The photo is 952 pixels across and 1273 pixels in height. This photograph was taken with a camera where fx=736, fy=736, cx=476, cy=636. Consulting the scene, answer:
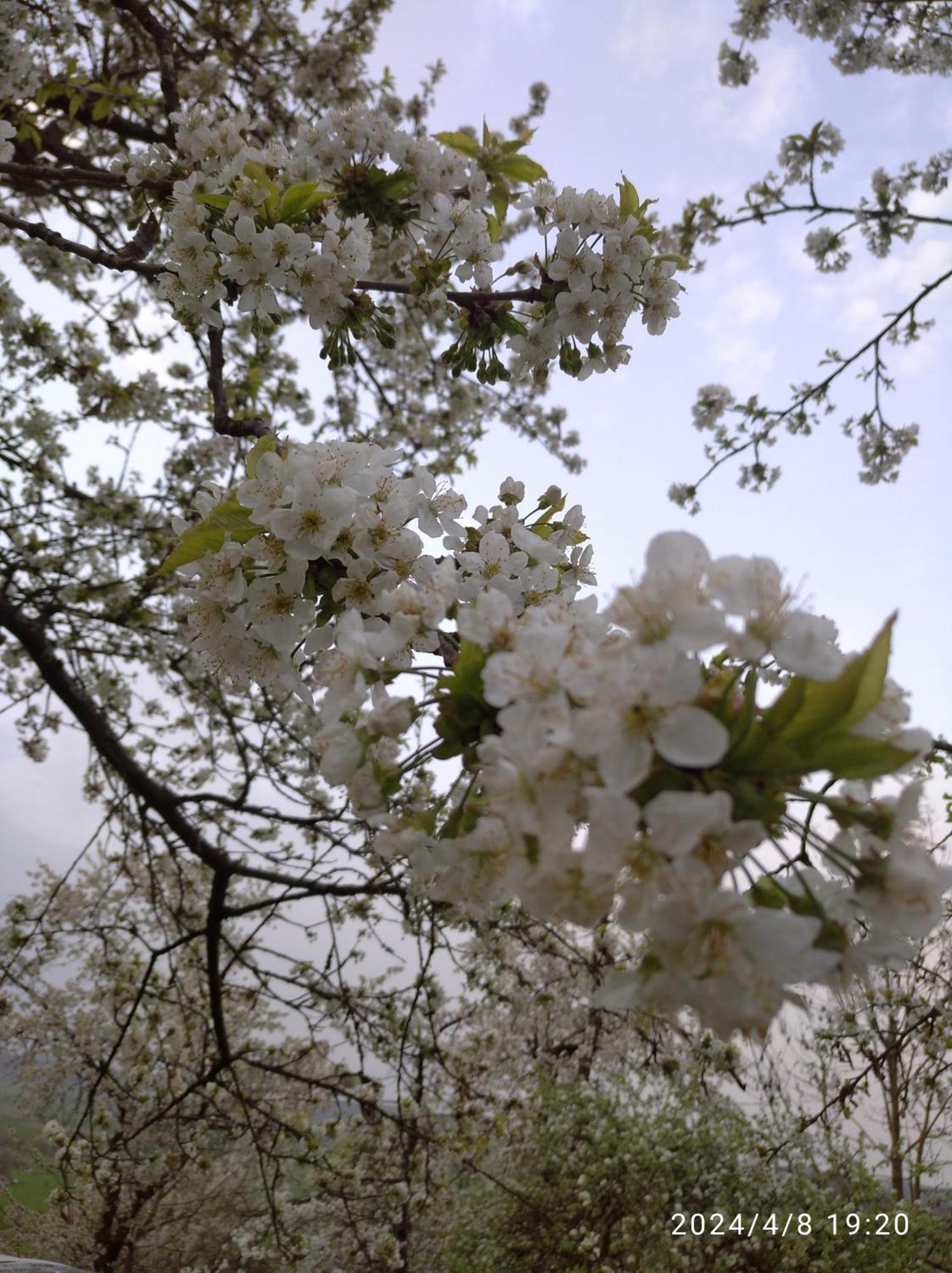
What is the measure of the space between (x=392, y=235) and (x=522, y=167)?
0.36m

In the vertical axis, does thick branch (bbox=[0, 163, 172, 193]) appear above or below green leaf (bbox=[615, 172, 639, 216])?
above

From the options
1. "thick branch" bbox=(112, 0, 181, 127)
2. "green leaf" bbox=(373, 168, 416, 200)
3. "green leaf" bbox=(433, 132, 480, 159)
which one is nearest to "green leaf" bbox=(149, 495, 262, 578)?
"green leaf" bbox=(373, 168, 416, 200)

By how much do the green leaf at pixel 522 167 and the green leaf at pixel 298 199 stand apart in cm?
51

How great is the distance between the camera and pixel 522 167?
172 cm

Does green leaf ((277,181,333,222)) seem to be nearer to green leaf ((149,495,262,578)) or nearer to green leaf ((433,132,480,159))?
green leaf ((433,132,480,159))

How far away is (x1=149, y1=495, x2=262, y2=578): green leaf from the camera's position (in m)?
1.00

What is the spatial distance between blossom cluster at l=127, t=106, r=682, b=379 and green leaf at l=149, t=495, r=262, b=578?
0.63m

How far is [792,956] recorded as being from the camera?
20.0 inches

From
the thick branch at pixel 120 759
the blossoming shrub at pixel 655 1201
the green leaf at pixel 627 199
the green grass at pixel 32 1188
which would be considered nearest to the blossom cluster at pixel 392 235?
the green leaf at pixel 627 199

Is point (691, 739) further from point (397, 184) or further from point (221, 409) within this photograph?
point (397, 184)

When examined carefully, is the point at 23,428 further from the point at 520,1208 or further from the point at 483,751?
the point at 520,1208

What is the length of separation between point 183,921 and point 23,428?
280 centimetres

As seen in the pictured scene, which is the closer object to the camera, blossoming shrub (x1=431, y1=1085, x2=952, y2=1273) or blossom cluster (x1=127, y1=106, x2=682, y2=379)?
blossom cluster (x1=127, y1=106, x2=682, y2=379)

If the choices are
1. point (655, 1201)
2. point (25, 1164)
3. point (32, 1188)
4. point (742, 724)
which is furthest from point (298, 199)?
point (32, 1188)
